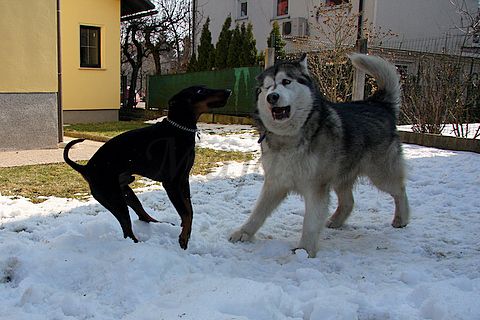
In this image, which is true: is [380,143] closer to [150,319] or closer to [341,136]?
→ [341,136]

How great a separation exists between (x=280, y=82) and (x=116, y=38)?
1229cm

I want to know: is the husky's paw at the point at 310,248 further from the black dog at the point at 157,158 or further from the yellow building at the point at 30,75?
the yellow building at the point at 30,75

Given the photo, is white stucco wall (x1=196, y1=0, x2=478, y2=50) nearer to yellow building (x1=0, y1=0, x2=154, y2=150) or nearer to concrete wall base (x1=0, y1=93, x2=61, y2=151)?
A: yellow building (x1=0, y1=0, x2=154, y2=150)

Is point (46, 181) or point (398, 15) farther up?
point (398, 15)

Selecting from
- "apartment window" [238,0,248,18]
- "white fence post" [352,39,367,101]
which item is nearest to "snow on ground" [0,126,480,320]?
"white fence post" [352,39,367,101]

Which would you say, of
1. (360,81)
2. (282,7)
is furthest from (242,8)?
(360,81)

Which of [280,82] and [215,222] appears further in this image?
[215,222]

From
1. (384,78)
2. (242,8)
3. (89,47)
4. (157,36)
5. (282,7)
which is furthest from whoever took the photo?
(242,8)

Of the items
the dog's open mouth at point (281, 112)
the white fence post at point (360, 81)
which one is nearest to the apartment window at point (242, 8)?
the white fence post at point (360, 81)

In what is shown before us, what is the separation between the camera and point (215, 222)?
397 cm

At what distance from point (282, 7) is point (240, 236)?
60.8 feet

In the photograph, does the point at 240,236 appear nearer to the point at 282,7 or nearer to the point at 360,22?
the point at 360,22

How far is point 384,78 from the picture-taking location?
4.18m

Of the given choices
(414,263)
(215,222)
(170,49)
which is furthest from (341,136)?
(170,49)
